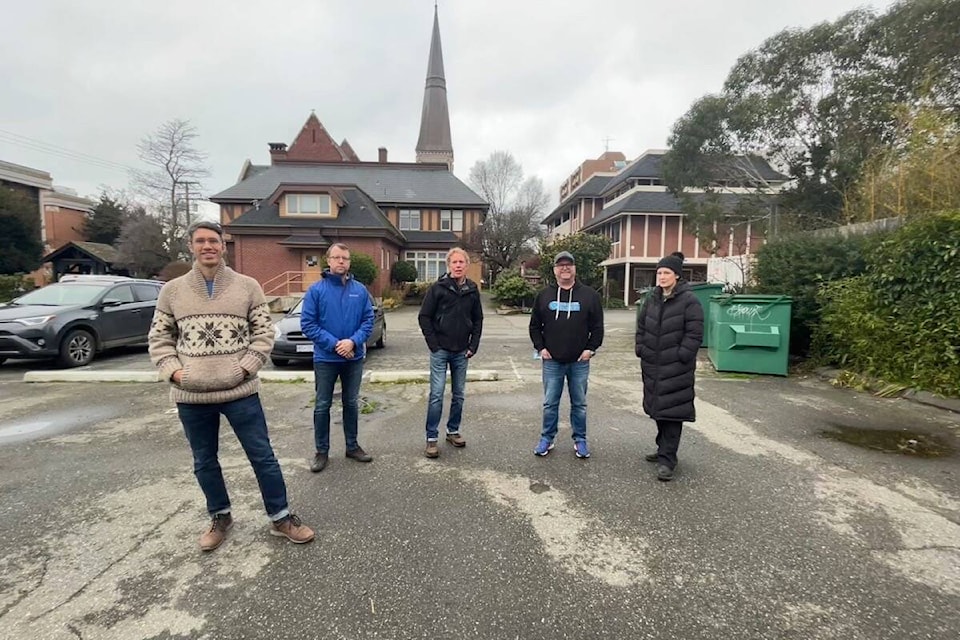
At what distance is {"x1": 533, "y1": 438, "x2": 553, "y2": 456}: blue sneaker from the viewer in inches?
169

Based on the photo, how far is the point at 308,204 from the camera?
2680 centimetres

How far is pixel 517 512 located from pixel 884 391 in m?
5.98

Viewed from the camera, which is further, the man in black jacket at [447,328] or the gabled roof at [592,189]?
the gabled roof at [592,189]

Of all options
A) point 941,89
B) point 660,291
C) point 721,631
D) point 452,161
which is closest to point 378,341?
point 660,291

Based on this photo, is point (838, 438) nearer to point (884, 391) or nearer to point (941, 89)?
point (884, 391)

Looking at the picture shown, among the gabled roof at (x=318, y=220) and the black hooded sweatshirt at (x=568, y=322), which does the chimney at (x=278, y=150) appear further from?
the black hooded sweatshirt at (x=568, y=322)

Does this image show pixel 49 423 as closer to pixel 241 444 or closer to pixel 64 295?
pixel 241 444

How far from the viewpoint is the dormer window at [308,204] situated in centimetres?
2677

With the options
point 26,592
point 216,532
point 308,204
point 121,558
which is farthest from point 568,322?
point 308,204

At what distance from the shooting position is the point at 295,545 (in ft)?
9.38

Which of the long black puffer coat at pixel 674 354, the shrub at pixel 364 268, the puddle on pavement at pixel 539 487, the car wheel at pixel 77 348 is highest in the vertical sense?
the shrub at pixel 364 268

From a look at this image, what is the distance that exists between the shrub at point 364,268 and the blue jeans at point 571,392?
1893cm

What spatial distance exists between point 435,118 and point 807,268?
2269 inches

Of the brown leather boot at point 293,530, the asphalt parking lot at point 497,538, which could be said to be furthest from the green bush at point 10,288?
the brown leather boot at point 293,530
